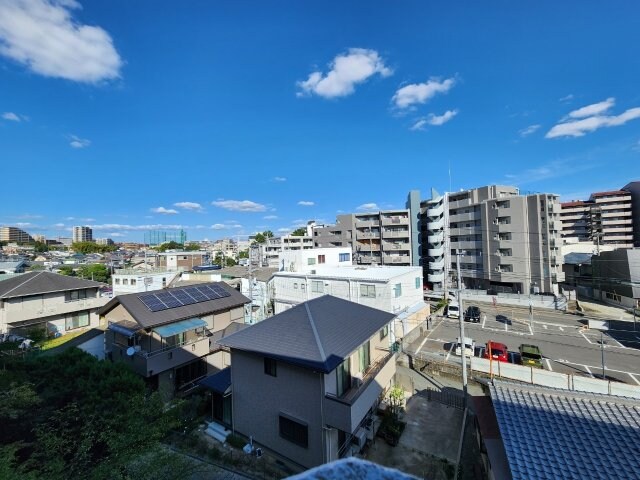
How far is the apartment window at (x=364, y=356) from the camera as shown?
11.8 meters

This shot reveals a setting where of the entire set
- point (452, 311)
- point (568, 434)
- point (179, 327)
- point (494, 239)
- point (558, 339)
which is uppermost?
point (494, 239)

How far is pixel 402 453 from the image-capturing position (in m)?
10.5

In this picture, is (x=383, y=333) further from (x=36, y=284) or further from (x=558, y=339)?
(x=36, y=284)

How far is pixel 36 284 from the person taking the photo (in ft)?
77.5

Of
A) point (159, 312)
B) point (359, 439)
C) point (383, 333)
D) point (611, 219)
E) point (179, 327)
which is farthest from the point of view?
point (611, 219)

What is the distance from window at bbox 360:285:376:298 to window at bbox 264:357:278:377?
15089mm

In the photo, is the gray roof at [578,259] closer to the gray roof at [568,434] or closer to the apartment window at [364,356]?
the apartment window at [364,356]

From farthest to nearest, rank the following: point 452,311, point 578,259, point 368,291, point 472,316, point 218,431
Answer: point 578,259 → point 452,311 → point 472,316 → point 368,291 → point 218,431

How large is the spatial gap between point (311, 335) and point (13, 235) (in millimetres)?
211926

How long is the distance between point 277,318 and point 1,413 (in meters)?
9.79

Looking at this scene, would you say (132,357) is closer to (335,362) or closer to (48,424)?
(48,424)

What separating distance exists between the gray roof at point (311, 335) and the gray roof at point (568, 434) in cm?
457

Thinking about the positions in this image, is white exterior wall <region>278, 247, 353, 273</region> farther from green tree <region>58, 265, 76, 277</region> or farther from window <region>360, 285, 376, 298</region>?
green tree <region>58, 265, 76, 277</region>

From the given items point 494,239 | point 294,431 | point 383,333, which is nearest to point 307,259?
point 383,333
